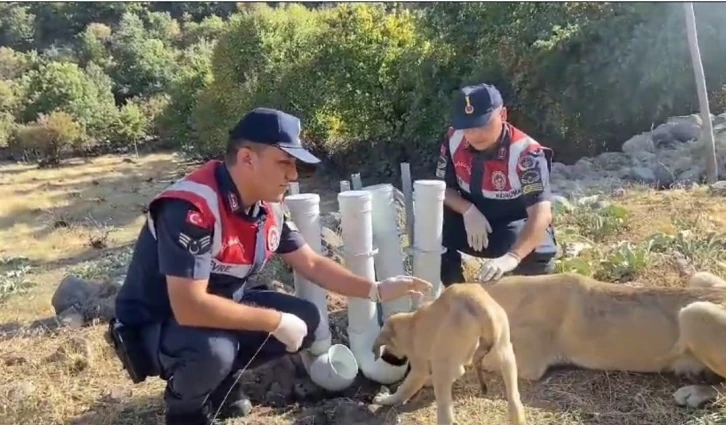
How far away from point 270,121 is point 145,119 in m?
32.4

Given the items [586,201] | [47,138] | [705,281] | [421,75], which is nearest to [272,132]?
[705,281]

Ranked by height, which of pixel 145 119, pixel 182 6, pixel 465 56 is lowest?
pixel 145 119

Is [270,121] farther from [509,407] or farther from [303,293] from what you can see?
[509,407]

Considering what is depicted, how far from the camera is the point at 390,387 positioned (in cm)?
422

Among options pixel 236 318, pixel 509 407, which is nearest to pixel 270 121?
pixel 236 318

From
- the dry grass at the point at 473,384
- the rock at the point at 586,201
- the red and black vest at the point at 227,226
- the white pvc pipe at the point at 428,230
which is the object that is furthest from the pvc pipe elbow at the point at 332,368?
the rock at the point at 586,201

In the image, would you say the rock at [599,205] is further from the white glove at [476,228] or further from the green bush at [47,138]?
the green bush at [47,138]

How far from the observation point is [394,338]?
3.88 metres

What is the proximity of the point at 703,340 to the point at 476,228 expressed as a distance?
4.71 ft

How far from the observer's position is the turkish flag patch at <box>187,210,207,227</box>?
126 inches

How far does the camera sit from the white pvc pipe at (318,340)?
4043mm

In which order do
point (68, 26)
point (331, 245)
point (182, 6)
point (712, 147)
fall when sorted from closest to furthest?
point (331, 245)
point (712, 147)
point (68, 26)
point (182, 6)

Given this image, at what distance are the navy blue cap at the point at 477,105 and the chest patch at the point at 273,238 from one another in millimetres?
1336

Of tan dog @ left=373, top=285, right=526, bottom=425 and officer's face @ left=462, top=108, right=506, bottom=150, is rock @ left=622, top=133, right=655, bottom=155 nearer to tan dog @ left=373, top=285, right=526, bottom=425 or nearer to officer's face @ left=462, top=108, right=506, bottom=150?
officer's face @ left=462, top=108, right=506, bottom=150
